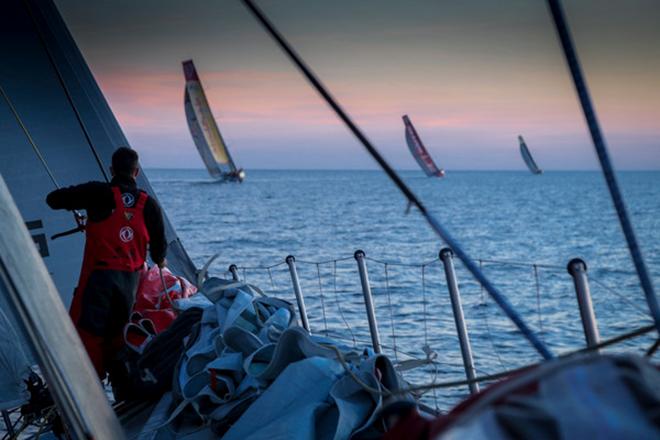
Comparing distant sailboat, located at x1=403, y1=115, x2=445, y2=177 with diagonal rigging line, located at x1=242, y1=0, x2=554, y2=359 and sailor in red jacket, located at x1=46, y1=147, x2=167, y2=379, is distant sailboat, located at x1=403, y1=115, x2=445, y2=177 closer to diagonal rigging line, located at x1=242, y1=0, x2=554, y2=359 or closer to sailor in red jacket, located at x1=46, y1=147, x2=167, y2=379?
sailor in red jacket, located at x1=46, y1=147, x2=167, y2=379

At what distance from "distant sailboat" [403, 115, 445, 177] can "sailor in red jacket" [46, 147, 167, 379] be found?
4160 cm

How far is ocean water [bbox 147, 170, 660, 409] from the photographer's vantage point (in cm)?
877

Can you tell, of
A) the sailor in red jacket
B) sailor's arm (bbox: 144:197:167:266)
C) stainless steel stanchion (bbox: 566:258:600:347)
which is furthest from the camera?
sailor's arm (bbox: 144:197:167:266)

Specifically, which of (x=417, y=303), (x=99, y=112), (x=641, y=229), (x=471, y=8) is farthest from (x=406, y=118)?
(x=99, y=112)

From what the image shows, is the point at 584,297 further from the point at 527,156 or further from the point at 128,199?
the point at 527,156

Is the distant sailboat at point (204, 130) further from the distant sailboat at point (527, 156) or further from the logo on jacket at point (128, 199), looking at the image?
the distant sailboat at point (527, 156)

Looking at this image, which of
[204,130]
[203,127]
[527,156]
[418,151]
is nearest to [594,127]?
[203,127]

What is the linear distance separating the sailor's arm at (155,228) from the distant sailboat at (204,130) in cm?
2410

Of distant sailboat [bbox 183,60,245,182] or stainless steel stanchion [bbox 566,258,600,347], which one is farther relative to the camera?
distant sailboat [bbox 183,60,245,182]

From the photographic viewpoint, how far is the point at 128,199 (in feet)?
11.1

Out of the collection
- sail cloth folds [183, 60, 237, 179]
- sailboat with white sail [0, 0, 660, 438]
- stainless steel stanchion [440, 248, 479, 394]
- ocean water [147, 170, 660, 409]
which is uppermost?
sail cloth folds [183, 60, 237, 179]

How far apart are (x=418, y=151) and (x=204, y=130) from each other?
21.8 metres

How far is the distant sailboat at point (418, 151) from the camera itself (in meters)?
45.4

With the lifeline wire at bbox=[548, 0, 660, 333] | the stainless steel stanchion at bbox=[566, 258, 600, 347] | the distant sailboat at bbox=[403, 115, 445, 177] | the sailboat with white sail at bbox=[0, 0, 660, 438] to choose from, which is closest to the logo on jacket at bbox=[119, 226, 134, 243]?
the sailboat with white sail at bbox=[0, 0, 660, 438]
